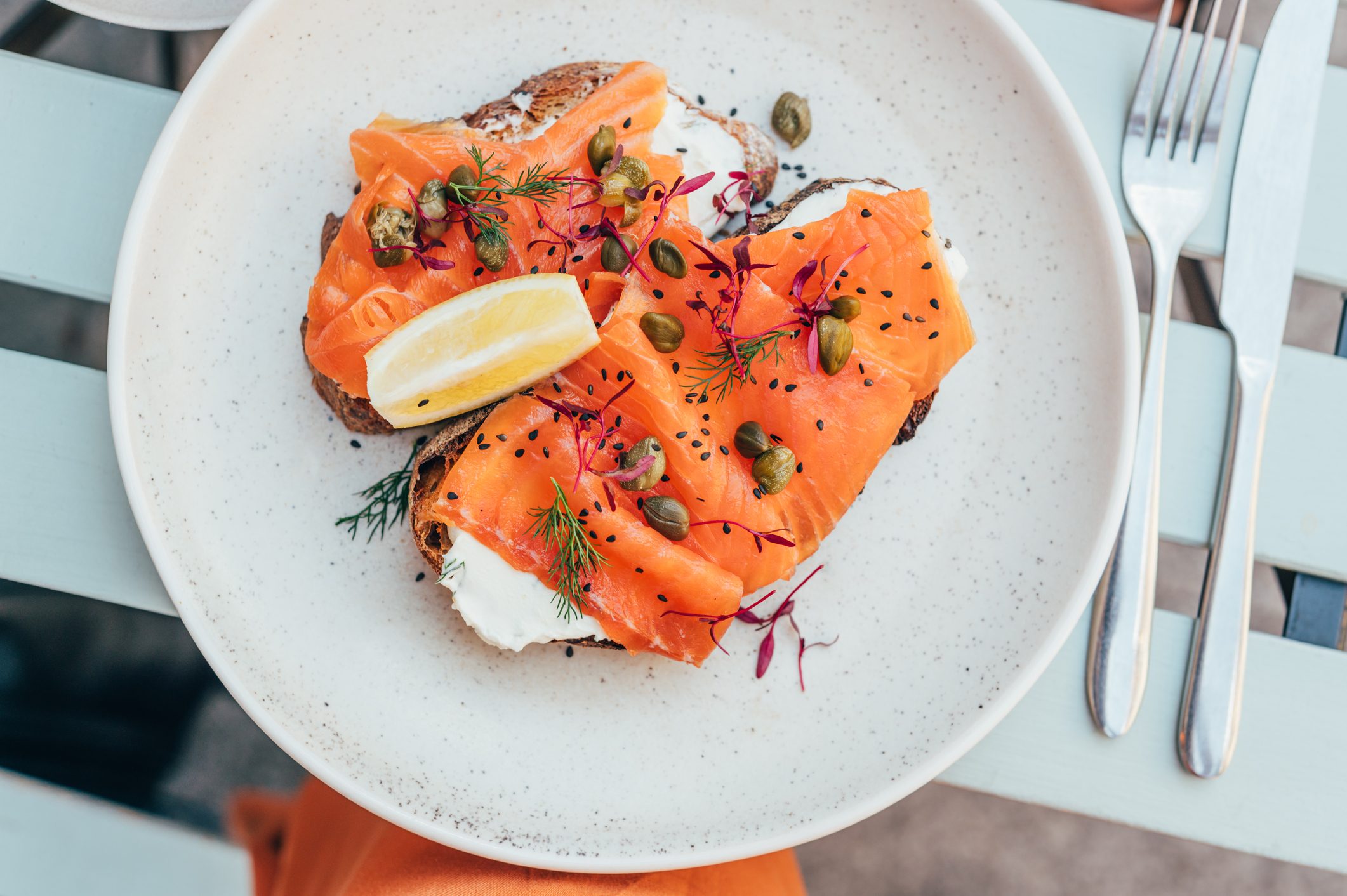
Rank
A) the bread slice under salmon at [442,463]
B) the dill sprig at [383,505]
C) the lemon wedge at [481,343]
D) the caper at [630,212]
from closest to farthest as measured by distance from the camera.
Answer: the lemon wedge at [481,343], the caper at [630,212], the bread slice under salmon at [442,463], the dill sprig at [383,505]

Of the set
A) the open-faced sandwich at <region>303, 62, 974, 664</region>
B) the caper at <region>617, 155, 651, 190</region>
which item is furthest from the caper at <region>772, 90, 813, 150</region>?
the caper at <region>617, 155, 651, 190</region>

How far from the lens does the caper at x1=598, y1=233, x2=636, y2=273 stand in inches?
69.7

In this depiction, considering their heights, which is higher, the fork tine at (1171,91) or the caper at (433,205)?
the fork tine at (1171,91)

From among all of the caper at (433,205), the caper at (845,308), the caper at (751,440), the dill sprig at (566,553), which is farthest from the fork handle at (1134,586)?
the caper at (433,205)

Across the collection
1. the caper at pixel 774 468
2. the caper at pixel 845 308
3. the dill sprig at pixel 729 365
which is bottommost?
the caper at pixel 774 468

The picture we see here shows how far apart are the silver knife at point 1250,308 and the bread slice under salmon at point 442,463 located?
79 centimetres

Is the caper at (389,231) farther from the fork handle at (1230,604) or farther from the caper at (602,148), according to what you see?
the fork handle at (1230,604)

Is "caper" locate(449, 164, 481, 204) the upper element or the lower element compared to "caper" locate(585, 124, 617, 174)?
lower

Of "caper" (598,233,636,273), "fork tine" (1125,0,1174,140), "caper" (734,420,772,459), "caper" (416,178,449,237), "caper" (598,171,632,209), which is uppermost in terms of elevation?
"fork tine" (1125,0,1174,140)

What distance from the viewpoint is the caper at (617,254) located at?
1771 mm

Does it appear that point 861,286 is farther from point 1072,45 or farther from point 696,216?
point 1072,45

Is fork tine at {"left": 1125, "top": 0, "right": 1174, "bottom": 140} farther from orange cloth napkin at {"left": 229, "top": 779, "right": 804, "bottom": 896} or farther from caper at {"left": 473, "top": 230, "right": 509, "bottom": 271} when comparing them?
orange cloth napkin at {"left": 229, "top": 779, "right": 804, "bottom": 896}

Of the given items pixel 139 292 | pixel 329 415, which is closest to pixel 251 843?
pixel 329 415

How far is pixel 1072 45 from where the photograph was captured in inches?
83.3
